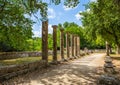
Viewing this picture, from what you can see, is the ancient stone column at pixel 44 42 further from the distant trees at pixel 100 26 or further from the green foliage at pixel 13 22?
the distant trees at pixel 100 26

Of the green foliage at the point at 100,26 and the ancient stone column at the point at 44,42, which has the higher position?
the green foliage at the point at 100,26

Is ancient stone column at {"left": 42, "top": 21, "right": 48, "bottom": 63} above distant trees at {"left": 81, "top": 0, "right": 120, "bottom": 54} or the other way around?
the other way around

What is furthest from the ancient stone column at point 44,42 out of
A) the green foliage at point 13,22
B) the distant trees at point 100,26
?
the distant trees at point 100,26

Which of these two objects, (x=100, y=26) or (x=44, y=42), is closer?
(x=44, y=42)

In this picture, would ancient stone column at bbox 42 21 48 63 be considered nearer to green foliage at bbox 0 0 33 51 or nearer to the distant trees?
green foliage at bbox 0 0 33 51

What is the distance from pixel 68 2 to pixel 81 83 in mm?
6146

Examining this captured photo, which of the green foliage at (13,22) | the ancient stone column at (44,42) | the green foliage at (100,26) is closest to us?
the ancient stone column at (44,42)

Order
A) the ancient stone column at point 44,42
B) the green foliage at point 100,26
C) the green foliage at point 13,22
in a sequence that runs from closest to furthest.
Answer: the ancient stone column at point 44,42 < the green foliage at point 13,22 < the green foliage at point 100,26

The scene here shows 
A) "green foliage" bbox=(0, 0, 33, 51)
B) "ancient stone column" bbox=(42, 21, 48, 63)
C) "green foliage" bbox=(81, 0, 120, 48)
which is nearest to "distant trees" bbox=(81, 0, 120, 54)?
"green foliage" bbox=(81, 0, 120, 48)

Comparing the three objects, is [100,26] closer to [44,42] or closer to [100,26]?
[100,26]

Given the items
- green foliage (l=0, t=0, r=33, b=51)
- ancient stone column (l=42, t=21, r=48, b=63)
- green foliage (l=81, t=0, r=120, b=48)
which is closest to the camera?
ancient stone column (l=42, t=21, r=48, b=63)

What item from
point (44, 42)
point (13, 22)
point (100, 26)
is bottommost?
point (44, 42)

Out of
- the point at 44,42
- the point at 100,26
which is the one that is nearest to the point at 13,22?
the point at 44,42

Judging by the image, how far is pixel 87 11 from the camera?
127 feet
